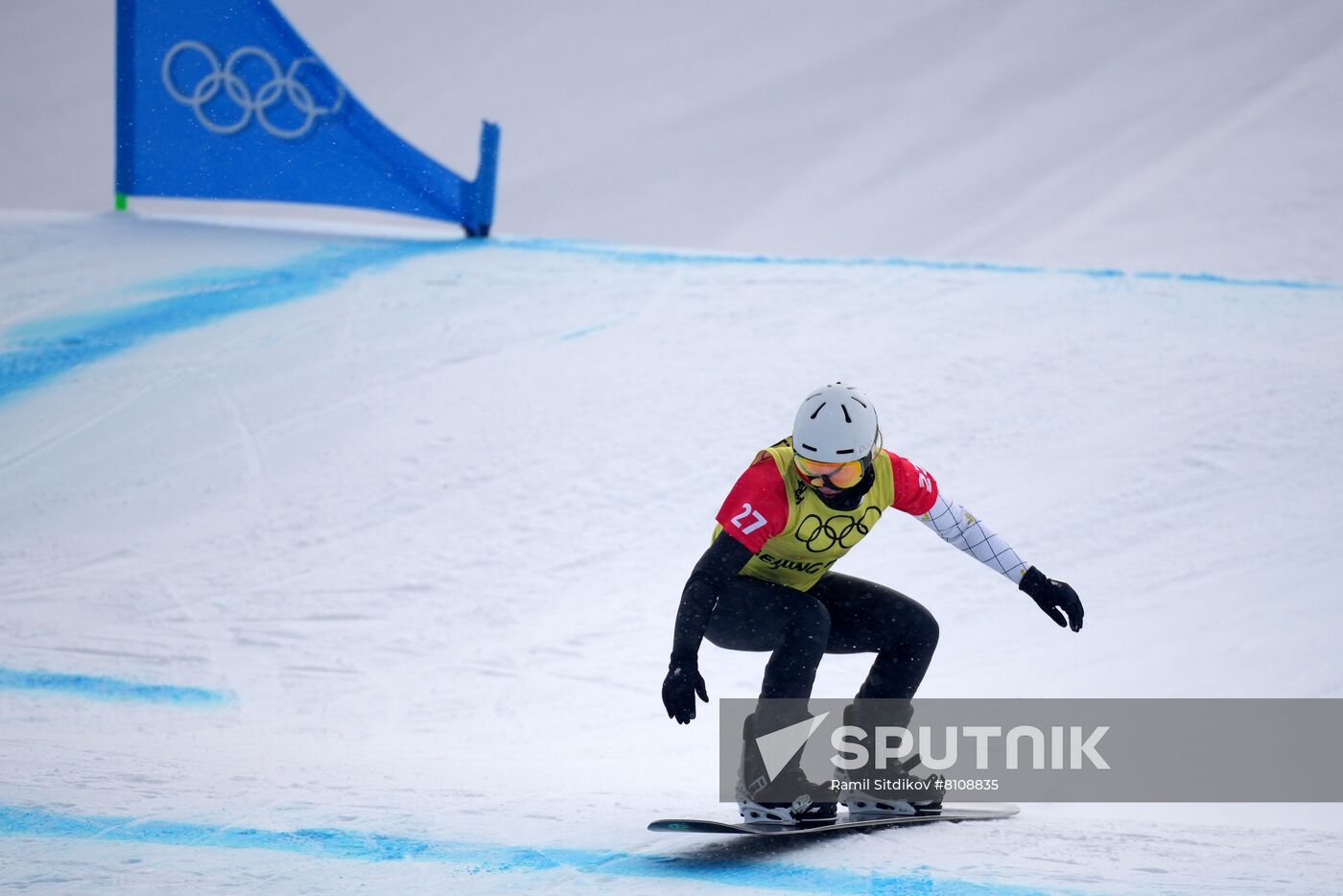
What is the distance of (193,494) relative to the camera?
6656 millimetres

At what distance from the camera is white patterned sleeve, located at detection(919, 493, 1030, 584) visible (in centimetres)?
326

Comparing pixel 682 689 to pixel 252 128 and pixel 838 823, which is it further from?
pixel 252 128

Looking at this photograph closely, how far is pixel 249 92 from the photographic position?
32.4 ft

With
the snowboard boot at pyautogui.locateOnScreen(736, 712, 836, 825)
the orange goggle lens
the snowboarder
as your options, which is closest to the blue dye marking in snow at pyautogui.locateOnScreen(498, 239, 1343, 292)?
the snowboarder

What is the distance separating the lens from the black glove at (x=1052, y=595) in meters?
3.20

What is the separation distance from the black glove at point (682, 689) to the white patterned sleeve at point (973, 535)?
2.60ft

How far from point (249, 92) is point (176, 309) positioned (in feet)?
7.23

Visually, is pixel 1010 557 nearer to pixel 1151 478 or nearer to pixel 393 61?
pixel 1151 478

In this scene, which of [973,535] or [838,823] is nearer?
[838,823]

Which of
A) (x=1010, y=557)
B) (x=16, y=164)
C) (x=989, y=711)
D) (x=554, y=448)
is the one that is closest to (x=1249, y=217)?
(x=554, y=448)
